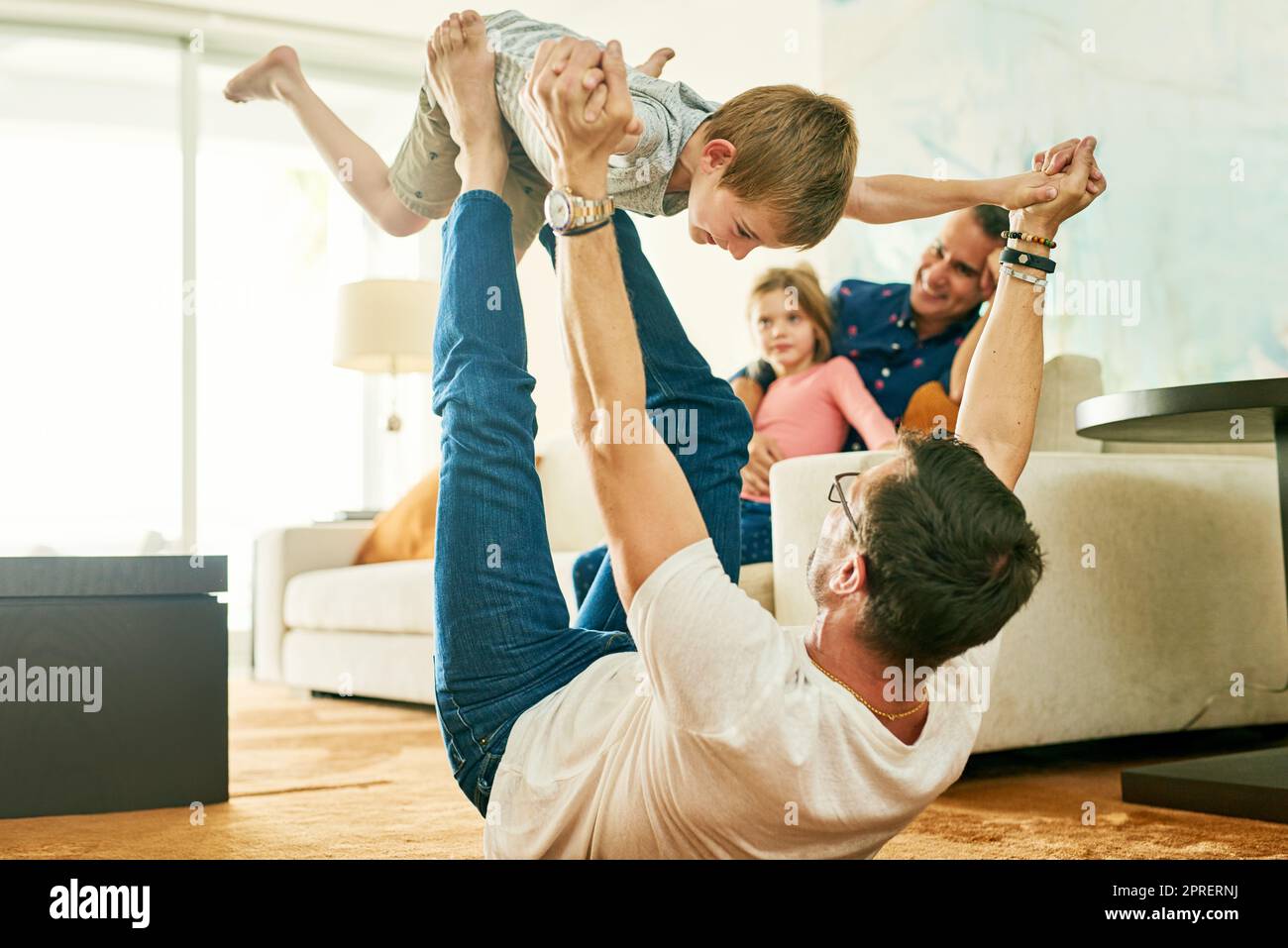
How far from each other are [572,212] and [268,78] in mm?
1055

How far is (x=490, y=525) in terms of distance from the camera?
121 cm

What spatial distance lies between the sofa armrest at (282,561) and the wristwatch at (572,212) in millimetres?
3130

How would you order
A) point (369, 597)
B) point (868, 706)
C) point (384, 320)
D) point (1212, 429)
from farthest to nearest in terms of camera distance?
point (384, 320) < point (369, 597) < point (1212, 429) < point (868, 706)

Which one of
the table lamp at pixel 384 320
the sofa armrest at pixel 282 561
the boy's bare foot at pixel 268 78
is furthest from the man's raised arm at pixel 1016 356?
the table lamp at pixel 384 320

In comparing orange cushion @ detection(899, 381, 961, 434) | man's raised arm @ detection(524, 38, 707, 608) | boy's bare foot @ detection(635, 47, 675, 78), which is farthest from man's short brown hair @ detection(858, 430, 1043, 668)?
orange cushion @ detection(899, 381, 961, 434)

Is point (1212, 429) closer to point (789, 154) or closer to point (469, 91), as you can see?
point (789, 154)

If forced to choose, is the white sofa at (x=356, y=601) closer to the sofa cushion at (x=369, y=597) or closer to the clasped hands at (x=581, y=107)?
the sofa cushion at (x=369, y=597)

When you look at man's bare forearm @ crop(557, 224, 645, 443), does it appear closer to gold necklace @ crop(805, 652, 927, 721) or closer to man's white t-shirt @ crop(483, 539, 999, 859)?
man's white t-shirt @ crop(483, 539, 999, 859)

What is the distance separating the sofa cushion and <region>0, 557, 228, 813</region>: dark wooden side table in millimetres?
970

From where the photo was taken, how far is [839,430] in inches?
109

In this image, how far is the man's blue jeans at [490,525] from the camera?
1.18m

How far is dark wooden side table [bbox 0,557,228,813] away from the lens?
1925mm

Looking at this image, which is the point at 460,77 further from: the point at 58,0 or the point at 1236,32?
the point at 58,0

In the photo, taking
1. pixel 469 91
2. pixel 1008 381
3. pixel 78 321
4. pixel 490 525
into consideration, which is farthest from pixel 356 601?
pixel 78 321
